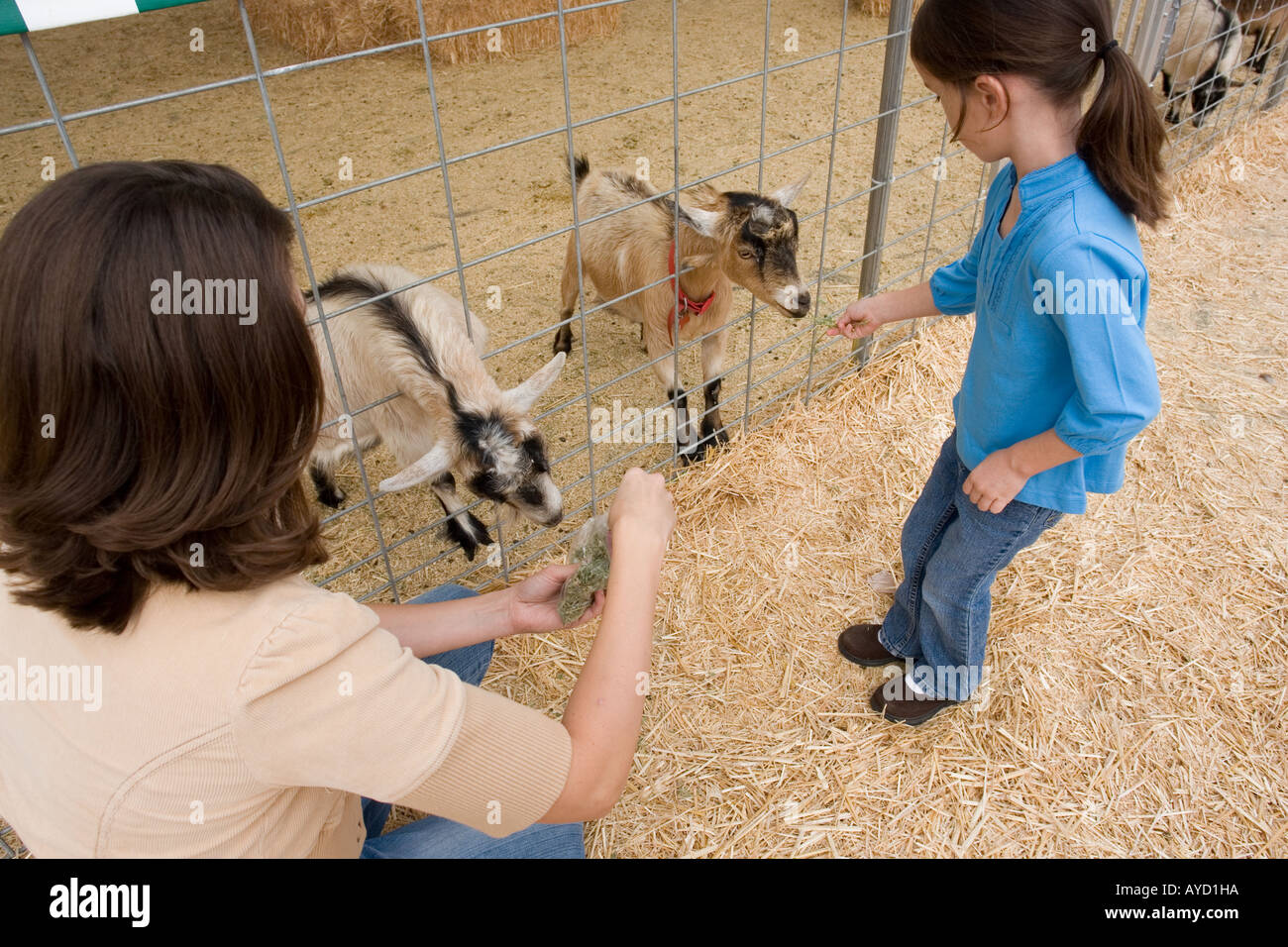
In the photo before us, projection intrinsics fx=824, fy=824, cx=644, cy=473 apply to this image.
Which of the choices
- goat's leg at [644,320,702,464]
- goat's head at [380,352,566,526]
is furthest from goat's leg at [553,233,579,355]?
goat's head at [380,352,566,526]

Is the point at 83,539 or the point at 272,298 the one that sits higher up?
the point at 272,298

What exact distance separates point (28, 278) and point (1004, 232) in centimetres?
179

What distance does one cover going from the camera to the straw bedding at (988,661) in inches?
86.7

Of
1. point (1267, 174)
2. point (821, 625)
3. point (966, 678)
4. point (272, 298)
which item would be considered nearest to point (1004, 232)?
point (966, 678)

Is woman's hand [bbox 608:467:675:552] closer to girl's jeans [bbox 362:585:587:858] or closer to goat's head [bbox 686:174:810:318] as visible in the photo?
girl's jeans [bbox 362:585:587:858]

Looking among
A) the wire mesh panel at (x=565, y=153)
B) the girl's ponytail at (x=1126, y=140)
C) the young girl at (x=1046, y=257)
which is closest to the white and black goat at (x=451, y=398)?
the wire mesh panel at (x=565, y=153)

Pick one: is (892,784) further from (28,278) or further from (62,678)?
(28,278)

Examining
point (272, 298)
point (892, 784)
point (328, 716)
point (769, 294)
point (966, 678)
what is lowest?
point (892, 784)

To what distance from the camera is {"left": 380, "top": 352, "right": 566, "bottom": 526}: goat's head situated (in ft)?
8.71

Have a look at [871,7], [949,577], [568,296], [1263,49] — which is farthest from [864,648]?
[871,7]

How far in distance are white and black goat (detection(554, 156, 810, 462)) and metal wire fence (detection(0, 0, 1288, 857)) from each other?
0.12 metres

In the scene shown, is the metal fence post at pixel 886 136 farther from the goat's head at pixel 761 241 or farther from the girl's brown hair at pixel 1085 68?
the girl's brown hair at pixel 1085 68
